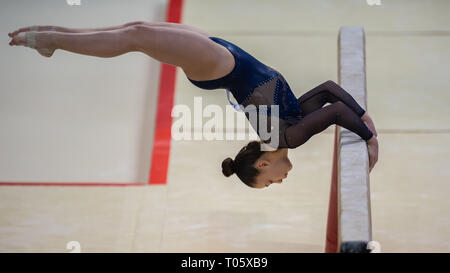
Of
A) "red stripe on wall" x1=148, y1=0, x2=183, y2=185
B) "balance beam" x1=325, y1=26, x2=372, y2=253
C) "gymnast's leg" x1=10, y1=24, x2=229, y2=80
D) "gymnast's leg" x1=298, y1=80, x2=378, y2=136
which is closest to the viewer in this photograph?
"balance beam" x1=325, y1=26, x2=372, y2=253

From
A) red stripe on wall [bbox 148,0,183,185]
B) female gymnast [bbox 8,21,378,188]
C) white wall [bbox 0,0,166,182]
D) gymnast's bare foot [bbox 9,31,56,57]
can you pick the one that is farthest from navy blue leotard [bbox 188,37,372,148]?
white wall [bbox 0,0,166,182]

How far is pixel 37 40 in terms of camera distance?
7.64 feet

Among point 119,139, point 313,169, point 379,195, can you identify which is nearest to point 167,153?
point 119,139

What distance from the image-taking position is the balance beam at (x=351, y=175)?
2174mm

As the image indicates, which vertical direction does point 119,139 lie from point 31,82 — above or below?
below

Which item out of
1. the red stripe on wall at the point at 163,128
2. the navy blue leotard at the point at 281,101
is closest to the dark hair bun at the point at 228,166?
the navy blue leotard at the point at 281,101

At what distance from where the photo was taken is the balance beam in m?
2.17

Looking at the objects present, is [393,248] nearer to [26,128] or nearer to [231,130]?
[231,130]

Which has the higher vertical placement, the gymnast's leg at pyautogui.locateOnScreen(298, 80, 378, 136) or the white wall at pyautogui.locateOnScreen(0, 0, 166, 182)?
the white wall at pyautogui.locateOnScreen(0, 0, 166, 182)

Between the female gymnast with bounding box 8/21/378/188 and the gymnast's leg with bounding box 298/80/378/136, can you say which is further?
the gymnast's leg with bounding box 298/80/378/136

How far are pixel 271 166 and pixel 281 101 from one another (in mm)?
306

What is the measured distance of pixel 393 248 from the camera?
3.23 meters

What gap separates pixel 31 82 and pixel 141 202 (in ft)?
4.09

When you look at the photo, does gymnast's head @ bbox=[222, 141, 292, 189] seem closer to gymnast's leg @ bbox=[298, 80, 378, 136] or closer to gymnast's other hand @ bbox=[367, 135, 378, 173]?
gymnast's leg @ bbox=[298, 80, 378, 136]
